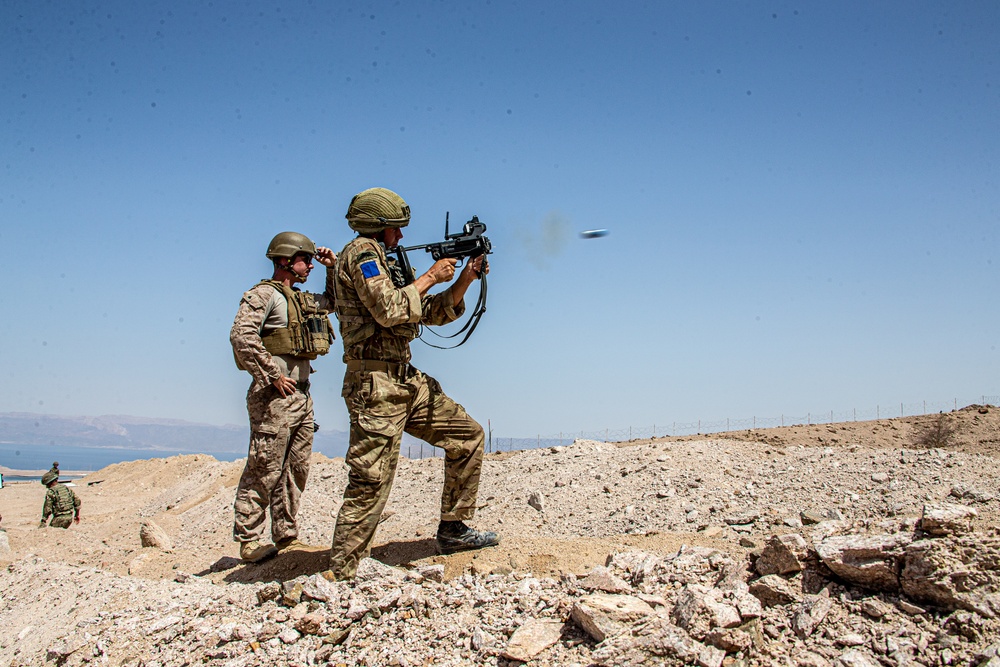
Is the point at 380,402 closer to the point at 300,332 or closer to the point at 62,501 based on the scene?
the point at 300,332

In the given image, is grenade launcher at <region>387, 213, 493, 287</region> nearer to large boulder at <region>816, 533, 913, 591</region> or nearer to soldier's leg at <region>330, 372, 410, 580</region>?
soldier's leg at <region>330, 372, 410, 580</region>

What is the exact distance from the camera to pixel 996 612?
296 centimetres

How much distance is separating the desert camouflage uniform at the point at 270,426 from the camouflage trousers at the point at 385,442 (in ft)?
3.95

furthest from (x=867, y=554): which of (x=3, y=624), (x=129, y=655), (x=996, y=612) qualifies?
(x=3, y=624)

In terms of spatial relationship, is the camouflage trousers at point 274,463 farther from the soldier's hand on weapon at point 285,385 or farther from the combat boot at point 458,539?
the combat boot at point 458,539

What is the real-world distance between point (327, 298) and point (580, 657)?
3.81 m

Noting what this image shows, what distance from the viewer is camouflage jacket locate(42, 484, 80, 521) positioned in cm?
1074

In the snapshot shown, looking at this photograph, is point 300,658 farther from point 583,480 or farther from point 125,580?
point 583,480

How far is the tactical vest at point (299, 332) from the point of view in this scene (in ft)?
19.1

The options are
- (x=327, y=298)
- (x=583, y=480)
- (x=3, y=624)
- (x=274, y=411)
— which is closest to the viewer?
(x=3, y=624)

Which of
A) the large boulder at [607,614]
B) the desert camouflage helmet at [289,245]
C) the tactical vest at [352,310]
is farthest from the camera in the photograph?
the desert camouflage helmet at [289,245]

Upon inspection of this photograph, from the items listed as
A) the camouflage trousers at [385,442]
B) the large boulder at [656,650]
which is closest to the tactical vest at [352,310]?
the camouflage trousers at [385,442]

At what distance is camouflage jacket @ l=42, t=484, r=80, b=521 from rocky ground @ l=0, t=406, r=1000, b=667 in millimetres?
2986

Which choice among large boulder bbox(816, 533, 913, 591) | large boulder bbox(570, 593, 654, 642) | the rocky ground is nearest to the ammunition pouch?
the rocky ground
